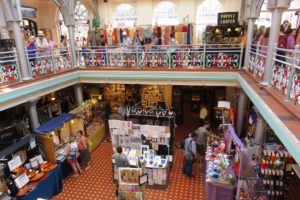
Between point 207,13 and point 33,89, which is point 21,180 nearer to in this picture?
point 33,89

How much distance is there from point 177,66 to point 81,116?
4484 mm

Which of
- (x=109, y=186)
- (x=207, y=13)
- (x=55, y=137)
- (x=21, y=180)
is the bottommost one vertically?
(x=109, y=186)

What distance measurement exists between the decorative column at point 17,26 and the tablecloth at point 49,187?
330 centimetres

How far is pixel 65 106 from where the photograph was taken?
1276 centimetres

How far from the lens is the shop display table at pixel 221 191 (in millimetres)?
5992

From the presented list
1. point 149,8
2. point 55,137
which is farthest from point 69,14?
point 149,8

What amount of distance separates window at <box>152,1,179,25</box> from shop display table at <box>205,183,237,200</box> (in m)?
10.1

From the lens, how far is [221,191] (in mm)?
6086

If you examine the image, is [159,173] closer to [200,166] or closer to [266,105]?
[200,166]

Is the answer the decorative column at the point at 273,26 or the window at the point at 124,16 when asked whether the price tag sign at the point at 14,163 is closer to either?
the decorative column at the point at 273,26

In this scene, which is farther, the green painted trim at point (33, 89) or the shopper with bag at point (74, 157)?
the shopper with bag at point (74, 157)

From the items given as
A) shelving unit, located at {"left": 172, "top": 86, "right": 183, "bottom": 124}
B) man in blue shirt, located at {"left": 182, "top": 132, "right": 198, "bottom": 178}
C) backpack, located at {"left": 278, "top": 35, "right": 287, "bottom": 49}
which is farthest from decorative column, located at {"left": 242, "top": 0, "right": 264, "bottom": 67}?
shelving unit, located at {"left": 172, "top": 86, "right": 183, "bottom": 124}

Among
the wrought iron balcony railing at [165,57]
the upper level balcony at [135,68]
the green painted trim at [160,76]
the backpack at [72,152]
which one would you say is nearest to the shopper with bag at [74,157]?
the backpack at [72,152]

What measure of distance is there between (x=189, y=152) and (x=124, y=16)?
10.0 metres
